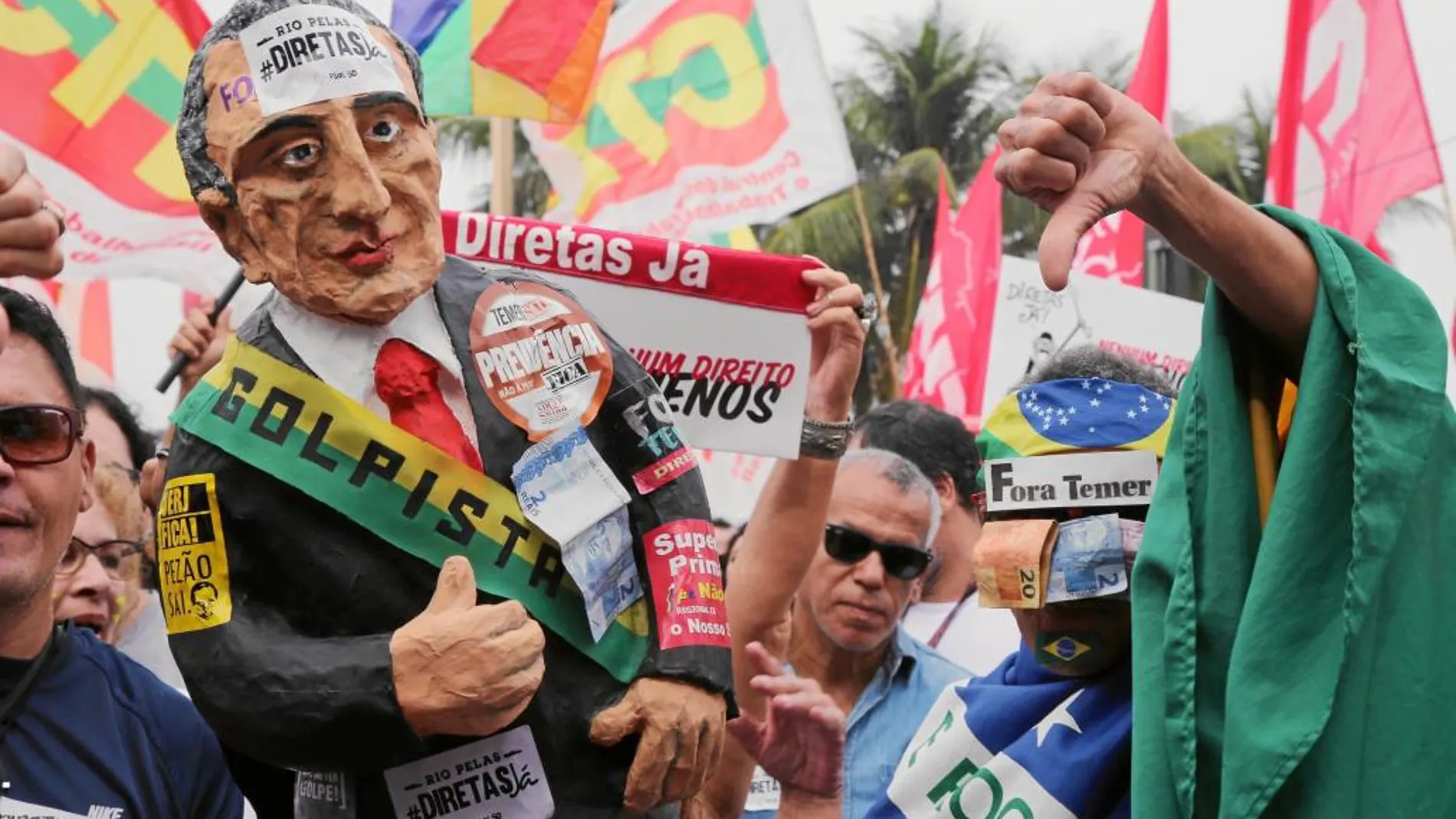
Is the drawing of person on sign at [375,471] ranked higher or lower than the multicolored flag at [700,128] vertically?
higher

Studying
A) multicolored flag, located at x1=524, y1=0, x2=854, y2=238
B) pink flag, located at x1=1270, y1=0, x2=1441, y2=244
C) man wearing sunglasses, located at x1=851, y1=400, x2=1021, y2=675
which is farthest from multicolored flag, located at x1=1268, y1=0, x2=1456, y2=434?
man wearing sunglasses, located at x1=851, y1=400, x2=1021, y2=675

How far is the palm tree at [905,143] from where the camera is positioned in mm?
28656

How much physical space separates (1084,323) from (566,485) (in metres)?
4.61

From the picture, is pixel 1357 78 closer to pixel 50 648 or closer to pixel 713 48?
pixel 713 48

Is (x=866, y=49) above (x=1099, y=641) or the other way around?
the other way around

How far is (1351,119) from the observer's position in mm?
6953

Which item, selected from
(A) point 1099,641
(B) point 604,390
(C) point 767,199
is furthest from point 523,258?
(C) point 767,199

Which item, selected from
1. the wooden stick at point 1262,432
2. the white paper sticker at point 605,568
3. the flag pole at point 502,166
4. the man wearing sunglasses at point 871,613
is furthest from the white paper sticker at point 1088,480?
the flag pole at point 502,166

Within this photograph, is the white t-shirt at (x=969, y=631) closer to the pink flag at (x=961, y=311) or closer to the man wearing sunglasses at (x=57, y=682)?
the man wearing sunglasses at (x=57, y=682)

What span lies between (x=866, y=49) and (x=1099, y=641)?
29990mm

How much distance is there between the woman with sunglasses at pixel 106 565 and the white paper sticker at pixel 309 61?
188 centimetres

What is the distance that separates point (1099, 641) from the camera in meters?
2.82

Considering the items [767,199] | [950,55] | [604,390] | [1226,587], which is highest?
[604,390]

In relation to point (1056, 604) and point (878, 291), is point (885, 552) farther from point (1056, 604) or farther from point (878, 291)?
point (878, 291)
